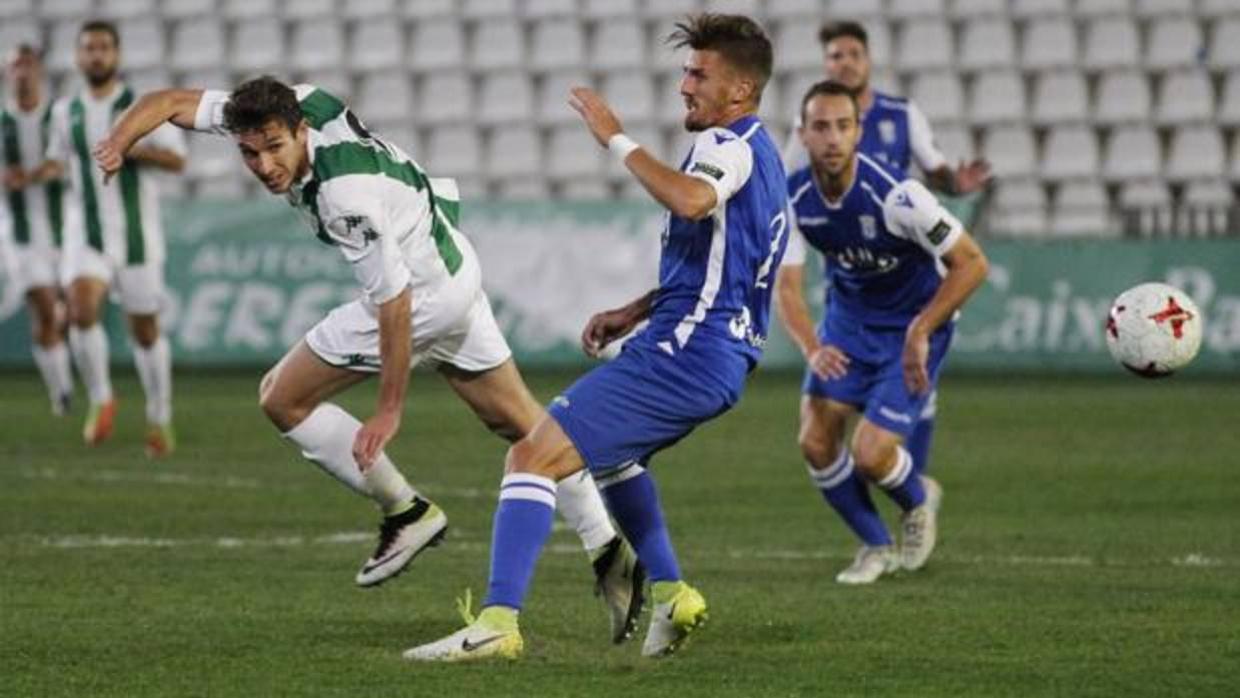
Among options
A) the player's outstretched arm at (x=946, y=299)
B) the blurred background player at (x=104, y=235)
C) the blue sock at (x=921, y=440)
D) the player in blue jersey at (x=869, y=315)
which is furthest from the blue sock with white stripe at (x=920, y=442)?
the blurred background player at (x=104, y=235)

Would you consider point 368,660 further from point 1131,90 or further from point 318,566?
point 1131,90

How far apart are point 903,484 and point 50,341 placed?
28.8 feet

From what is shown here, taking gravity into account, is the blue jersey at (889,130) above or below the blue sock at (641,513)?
above

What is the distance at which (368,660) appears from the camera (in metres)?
7.59

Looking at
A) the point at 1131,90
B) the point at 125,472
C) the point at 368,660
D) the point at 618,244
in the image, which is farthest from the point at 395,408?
the point at 1131,90

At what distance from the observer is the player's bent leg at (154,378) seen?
1513 cm

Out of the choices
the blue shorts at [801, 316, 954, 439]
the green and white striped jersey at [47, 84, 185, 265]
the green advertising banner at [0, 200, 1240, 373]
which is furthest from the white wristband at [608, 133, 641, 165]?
the green advertising banner at [0, 200, 1240, 373]

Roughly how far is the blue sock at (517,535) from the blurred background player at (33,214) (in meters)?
10.2

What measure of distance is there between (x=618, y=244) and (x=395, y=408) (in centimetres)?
1360

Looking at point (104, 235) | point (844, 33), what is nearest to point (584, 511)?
point (844, 33)

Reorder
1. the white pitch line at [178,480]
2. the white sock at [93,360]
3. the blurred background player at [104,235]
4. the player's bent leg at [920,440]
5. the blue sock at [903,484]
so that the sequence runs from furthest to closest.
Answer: the white sock at [93,360] < the blurred background player at [104,235] < the white pitch line at [178,480] < the player's bent leg at [920,440] < the blue sock at [903,484]

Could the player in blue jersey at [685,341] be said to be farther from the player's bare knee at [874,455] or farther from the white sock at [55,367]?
the white sock at [55,367]

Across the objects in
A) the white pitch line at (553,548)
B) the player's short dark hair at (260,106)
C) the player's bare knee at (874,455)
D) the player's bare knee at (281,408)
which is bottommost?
the white pitch line at (553,548)

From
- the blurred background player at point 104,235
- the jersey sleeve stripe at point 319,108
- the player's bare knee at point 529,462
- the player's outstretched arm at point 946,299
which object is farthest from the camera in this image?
the blurred background player at point 104,235
